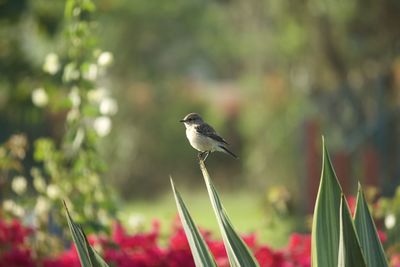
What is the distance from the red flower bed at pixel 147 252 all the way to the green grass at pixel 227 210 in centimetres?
703

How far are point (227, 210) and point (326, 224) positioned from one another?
11.8 m

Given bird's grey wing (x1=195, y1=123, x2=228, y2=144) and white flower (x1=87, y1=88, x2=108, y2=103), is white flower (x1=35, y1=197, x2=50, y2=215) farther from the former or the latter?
bird's grey wing (x1=195, y1=123, x2=228, y2=144)

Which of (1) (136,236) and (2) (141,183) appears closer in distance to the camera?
(1) (136,236)

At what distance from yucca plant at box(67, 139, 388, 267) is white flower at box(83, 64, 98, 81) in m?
2.15

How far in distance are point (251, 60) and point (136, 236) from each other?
45.6ft

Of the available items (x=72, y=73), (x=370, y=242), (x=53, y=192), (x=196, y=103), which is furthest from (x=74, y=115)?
(x=196, y=103)

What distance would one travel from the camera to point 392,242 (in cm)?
488

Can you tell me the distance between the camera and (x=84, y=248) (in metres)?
2.78

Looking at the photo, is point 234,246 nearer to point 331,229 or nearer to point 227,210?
point 331,229

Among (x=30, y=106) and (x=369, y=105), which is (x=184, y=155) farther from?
(x=30, y=106)

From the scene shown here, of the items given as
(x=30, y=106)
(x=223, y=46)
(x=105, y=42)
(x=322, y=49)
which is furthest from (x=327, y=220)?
(x=223, y=46)

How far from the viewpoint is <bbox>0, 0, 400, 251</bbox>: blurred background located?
5156mm

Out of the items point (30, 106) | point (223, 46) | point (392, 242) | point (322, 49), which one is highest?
point (223, 46)

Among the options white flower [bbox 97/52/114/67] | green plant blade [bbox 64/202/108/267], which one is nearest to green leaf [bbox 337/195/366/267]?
green plant blade [bbox 64/202/108/267]
